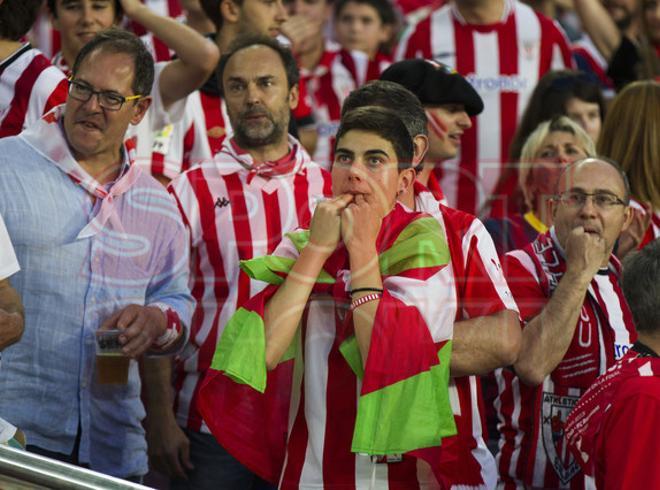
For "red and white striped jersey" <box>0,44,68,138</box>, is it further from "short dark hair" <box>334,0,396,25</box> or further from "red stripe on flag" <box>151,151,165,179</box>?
"short dark hair" <box>334,0,396,25</box>

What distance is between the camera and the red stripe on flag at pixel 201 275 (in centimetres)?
350

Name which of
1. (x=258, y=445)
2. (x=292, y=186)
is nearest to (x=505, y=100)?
(x=292, y=186)

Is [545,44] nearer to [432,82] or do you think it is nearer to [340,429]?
[432,82]

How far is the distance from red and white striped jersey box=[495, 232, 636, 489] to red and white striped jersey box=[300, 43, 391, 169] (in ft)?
8.61

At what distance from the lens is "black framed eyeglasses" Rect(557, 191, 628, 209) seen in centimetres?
356

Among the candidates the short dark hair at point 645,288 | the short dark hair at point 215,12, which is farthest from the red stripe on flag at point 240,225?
the short dark hair at point 215,12

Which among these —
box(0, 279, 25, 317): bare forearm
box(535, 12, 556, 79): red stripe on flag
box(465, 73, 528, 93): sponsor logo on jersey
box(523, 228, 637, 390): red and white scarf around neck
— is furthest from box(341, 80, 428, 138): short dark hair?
box(535, 12, 556, 79): red stripe on flag

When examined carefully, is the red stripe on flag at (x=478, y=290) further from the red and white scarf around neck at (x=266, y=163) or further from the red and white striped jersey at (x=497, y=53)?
the red and white striped jersey at (x=497, y=53)

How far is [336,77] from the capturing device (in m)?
6.22

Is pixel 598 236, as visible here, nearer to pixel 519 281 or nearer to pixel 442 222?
pixel 519 281

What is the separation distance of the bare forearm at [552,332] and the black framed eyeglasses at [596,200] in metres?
0.24

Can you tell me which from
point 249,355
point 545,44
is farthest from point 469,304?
point 545,44

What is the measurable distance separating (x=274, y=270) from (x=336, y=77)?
3372 mm

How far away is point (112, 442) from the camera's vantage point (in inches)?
137
